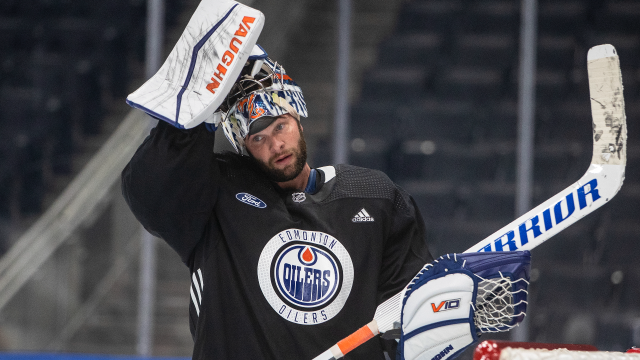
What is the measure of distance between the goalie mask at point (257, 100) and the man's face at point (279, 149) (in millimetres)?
19

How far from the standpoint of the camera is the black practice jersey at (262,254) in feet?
3.91

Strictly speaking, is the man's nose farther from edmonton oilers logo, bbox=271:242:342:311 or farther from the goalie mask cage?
the goalie mask cage

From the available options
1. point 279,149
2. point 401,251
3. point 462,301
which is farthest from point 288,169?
point 462,301

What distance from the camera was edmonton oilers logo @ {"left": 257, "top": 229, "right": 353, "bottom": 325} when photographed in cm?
125

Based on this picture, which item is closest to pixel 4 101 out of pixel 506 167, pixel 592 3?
pixel 506 167

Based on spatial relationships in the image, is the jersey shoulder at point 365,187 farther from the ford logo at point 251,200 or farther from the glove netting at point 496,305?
the glove netting at point 496,305

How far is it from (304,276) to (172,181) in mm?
306

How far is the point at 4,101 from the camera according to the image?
3.93 meters

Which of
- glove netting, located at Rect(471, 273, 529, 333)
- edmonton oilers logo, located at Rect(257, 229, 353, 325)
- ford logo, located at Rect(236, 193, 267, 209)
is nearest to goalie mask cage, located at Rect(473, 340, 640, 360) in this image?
glove netting, located at Rect(471, 273, 529, 333)

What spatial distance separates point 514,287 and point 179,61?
0.70m

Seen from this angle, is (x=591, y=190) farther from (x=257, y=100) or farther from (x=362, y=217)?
(x=257, y=100)

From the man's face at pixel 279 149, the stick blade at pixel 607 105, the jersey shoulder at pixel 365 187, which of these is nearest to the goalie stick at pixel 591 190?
the stick blade at pixel 607 105

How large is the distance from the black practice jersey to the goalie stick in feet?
0.27

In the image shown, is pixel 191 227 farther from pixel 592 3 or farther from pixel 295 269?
pixel 592 3
